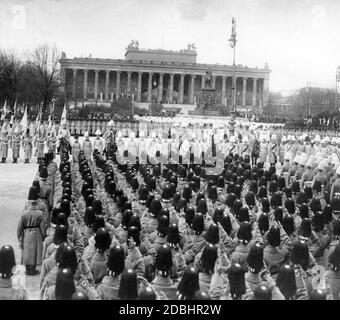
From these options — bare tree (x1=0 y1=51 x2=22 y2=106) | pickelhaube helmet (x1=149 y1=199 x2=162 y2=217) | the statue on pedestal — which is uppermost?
the statue on pedestal

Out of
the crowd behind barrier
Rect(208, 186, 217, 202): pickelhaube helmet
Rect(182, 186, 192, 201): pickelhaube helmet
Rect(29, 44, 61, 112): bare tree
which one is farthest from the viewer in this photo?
Rect(29, 44, 61, 112): bare tree

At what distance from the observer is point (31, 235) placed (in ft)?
30.7

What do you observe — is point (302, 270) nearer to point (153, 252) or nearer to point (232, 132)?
point (153, 252)

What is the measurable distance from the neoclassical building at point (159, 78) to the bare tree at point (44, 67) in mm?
28781

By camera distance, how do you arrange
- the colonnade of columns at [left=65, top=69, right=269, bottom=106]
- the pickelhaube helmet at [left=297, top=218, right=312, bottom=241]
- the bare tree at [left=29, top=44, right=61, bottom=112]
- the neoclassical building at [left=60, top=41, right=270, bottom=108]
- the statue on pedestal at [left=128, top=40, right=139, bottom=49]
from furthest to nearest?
1. the colonnade of columns at [left=65, top=69, right=269, bottom=106]
2. the neoclassical building at [left=60, top=41, right=270, bottom=108]
3. the statue on pedestal at [left=128, top=40, right=139, bottom=49]
4. the bare tree at [left=29, top=44, right=61, bottom=112]
5. the pickelhaube helmet at [left=297, top=218, right=312, bottom=241]

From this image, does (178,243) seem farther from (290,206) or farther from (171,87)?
(171,87)

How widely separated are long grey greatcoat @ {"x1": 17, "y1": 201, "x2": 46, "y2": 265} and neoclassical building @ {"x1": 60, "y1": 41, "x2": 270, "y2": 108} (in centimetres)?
7712

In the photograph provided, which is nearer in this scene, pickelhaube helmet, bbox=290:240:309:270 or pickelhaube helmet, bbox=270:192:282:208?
pickelhaube helmet, bbox=290:240:309:270

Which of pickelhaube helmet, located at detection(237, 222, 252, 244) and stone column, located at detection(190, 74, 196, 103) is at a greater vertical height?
stone column, located at detection(190, 74, 196, 103)

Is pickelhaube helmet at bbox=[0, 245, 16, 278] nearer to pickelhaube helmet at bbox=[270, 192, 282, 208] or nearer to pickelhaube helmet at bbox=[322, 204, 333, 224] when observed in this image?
pickelhaube helmet at bbox=[322, 204, 333, 224]

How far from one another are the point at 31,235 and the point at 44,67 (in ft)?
156

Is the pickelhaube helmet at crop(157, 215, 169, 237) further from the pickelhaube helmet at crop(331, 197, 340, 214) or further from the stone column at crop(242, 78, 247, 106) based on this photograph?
the stone column at crop(242, 78, 247, 106)

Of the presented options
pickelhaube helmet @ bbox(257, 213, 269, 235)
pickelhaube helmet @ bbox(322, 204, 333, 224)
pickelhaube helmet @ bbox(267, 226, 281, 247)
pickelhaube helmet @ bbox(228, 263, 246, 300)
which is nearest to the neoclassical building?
pickelhaube helmet @ bbox(322, 204, 333, 224)

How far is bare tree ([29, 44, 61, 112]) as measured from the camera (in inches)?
2079
